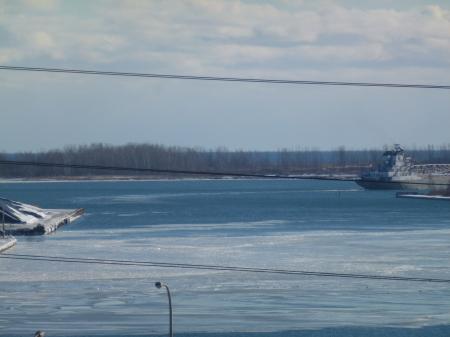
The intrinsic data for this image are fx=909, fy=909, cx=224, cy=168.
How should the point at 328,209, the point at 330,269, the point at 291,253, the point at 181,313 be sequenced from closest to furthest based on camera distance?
the point at 181,313, the point at 330,269, the point at 291,253, the point at 328,209

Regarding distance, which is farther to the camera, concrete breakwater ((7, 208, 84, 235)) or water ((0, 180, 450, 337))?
concrete breakwater ((7, 208, 84, 235))

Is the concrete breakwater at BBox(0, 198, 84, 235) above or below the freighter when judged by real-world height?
below

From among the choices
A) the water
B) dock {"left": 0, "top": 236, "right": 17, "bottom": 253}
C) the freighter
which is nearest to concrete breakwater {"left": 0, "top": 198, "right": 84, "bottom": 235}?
dock {"left": 0, "top": 236, "right": 17, "bottom": 253}

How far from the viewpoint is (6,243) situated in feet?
70.4

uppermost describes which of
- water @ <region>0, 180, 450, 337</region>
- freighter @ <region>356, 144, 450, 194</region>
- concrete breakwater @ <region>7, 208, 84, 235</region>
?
freighter @ <region>356, 144, 450, 194</region>

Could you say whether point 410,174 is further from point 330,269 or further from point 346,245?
point 330,269

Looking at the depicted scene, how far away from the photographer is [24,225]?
27.2m

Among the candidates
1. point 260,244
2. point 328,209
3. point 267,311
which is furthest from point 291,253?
point 328,209

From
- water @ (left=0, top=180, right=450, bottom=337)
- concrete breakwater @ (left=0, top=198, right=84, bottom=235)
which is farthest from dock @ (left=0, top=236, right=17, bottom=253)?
concrete breakwater @ (left=0, top=198, right=84, bottom=235)

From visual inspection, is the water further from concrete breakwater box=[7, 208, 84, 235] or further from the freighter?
the freighter

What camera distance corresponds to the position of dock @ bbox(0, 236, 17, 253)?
20.5 m

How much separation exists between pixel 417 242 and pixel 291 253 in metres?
4.04

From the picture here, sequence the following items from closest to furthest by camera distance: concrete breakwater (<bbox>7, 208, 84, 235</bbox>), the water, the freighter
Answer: the water → concrete breakwater (<bbox>7, 208, 84, 235</bbox>) → the freighter

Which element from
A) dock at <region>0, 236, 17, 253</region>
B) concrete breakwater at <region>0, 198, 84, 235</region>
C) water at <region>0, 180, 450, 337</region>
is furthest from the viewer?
concrete breakwater at <region>0, 198, 84, 235</region>
